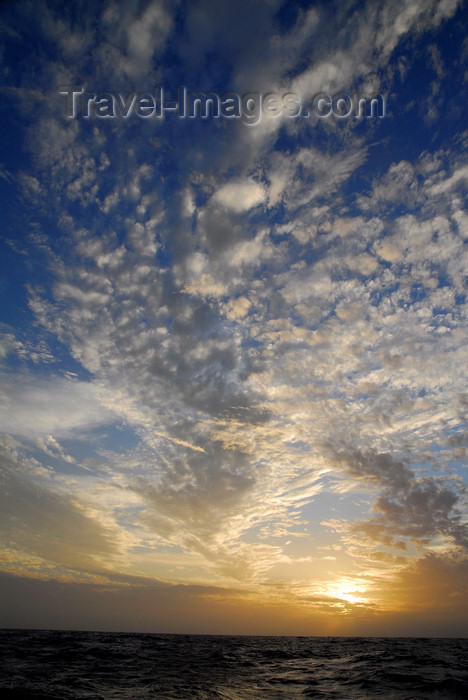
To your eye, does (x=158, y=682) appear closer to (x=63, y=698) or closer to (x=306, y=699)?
(x=63, y=698)

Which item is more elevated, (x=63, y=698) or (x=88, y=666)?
(x=63, y=698)

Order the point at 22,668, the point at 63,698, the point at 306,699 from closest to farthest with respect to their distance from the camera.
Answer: the point at 63,698
the point at 306,699
the point at 22,668

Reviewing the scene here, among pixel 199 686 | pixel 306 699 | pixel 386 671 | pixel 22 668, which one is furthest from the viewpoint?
pixel 386 671

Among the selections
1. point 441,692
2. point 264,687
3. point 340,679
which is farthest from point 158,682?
point 441,692

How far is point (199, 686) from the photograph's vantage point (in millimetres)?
16031

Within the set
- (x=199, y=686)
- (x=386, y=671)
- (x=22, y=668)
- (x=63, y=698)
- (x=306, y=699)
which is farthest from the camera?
(x=386, y=671)

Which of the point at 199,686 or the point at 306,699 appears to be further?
the point at 199,686

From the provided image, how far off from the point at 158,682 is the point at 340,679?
10267 millimetres

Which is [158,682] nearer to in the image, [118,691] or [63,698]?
[118,691]

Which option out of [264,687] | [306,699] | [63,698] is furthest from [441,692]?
[63,698]

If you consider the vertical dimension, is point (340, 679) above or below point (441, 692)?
below

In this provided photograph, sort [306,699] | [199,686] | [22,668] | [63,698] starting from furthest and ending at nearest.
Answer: [22,668] → [199,686] → [306,699] → [63,698]

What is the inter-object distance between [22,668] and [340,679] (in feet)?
58.9

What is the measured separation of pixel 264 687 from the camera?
16656mm
